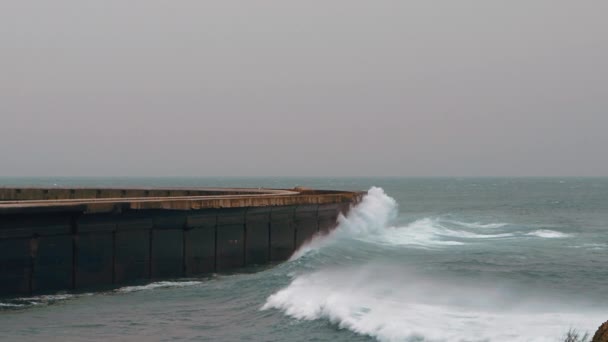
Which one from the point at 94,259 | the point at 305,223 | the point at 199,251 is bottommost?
the point at 199,251

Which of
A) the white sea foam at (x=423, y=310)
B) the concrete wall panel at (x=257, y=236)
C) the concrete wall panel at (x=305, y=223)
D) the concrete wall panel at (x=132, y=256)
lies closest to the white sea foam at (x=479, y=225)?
the concrete wall panel at (x=305, y=223)

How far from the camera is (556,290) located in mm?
25047

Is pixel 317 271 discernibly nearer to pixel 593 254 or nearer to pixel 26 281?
pixel 26 281

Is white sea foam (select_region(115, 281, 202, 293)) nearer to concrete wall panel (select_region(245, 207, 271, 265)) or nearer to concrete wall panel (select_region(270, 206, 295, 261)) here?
concrete wall panel (select_region(245, 207, 271, 265))

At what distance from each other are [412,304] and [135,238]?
388 inches

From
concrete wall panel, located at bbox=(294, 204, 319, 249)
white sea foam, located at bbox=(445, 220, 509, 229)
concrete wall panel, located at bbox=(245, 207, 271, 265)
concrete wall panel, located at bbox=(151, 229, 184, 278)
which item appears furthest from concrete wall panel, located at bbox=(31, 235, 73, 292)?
white sea foam, located at bbox=(445, 220, 509, 229)

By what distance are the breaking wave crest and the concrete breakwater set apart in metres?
2.97

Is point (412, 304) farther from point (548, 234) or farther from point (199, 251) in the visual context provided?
point (548, 234)

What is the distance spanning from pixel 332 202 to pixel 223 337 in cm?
2374

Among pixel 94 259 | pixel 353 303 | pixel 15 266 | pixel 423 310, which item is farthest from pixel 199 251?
pixel 423 310

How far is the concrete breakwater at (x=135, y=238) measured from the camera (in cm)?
2214

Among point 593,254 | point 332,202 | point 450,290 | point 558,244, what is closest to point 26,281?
point 450,290

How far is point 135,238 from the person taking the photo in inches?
1013

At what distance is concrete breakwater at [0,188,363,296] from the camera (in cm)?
2214
